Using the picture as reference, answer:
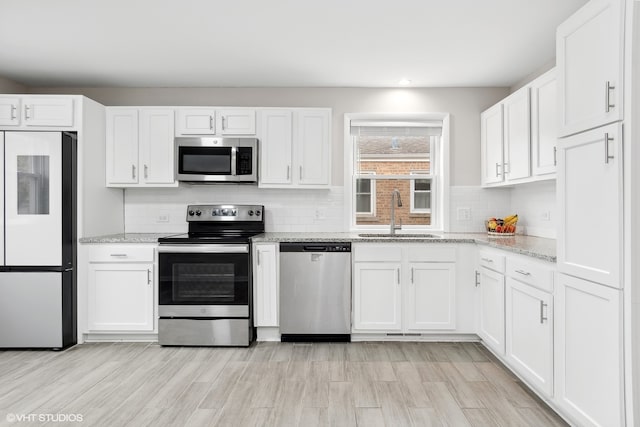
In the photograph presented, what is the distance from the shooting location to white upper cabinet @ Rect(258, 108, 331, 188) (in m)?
4.02

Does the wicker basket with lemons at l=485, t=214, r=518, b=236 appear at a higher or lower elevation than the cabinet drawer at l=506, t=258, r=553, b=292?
higher

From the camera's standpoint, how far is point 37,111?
3543 millimetres

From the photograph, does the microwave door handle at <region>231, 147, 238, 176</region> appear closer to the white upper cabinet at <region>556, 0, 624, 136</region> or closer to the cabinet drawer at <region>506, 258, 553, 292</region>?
the cabinet drawer at <region>506, 258, 553, 292</region>

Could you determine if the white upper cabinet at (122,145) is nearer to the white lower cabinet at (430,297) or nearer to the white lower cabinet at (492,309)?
the white lower cabinet at (430,297)

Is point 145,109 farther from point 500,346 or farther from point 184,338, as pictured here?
point 500,346

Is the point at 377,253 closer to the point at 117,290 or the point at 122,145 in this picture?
the point at 117,290

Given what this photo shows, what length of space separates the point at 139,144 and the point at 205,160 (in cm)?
67

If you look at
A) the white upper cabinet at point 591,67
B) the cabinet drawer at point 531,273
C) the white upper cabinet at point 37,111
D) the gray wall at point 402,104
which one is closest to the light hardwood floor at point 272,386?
the cabinet drawer at point 531,273

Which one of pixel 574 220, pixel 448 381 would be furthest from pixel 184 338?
pixel 574 220

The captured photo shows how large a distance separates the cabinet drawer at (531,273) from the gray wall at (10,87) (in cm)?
470

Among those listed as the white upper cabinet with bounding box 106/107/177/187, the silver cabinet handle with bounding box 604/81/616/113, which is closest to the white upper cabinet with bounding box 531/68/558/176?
the silver cabinet handle with bounding box 604/81/616/113

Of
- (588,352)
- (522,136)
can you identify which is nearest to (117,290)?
(588,352)

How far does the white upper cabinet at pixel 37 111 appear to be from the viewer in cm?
351

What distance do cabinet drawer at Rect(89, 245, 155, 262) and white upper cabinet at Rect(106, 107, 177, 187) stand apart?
70cm
